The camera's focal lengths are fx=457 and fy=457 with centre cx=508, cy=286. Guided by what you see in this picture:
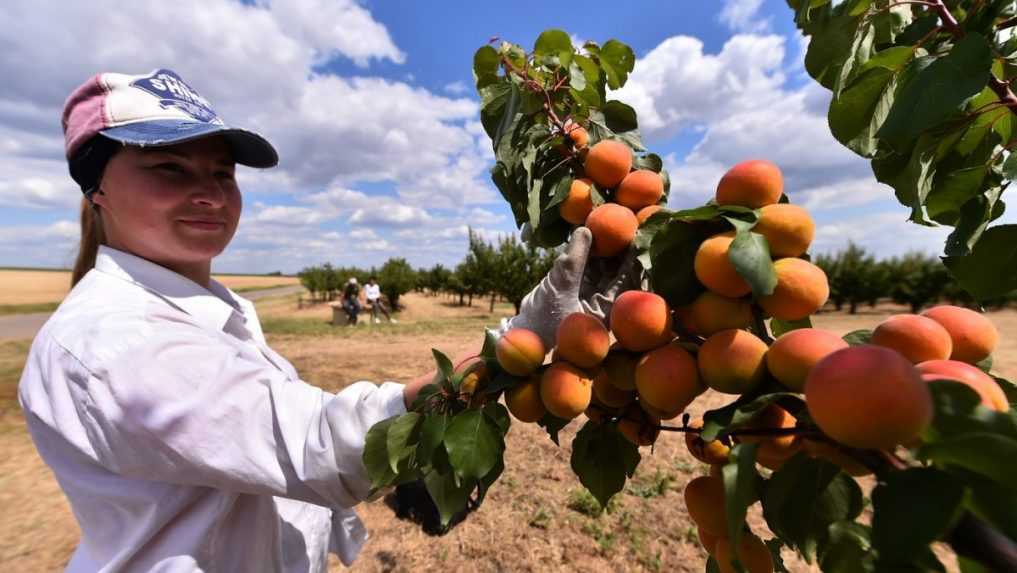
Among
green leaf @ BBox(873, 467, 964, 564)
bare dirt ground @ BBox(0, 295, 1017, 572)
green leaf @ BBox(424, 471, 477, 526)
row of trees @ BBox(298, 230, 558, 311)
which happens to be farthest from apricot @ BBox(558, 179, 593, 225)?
row of trees @ BBox(298, 230, 558, 311)

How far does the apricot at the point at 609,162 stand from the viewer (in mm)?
1160

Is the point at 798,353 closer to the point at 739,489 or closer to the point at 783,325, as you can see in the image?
the point at 739,489

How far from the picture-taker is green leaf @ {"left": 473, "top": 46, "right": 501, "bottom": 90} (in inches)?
54.5

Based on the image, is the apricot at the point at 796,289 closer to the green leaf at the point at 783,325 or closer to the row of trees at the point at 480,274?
the green leaf at the point at 783,325

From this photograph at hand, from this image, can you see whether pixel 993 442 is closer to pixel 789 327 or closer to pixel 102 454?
pixel 789 327

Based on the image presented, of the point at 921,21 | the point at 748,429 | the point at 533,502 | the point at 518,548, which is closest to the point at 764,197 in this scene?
the point at 748,429

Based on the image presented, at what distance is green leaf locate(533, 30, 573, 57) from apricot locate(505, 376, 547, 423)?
0.99 meters

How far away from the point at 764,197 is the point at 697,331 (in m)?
0.26

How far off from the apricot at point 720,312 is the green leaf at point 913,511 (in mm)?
311

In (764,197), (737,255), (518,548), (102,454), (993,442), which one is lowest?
(518,548)

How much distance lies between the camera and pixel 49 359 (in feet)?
3.58

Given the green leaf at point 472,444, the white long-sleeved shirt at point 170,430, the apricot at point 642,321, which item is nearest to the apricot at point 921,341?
the apricot at point 642,321

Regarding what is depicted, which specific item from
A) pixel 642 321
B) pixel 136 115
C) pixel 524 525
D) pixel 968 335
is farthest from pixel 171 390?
pixel 524 525

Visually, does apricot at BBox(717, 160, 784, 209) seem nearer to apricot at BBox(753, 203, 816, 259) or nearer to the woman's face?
apricot at BBox(753, 203, 816, 259)
